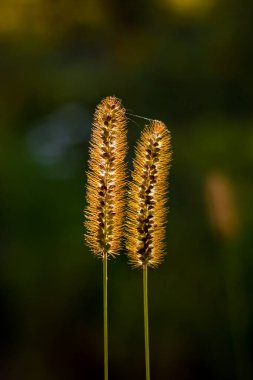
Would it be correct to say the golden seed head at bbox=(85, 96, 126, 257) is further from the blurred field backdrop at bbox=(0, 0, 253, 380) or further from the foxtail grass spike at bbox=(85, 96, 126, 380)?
the blurred field backdrop at bbox=(0, 0, 253, 380)

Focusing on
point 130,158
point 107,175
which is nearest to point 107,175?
point 107,175

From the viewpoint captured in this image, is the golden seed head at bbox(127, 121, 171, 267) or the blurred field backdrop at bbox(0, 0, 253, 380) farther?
the blurred field backdrop at bbox(0, 0, 253, 380)

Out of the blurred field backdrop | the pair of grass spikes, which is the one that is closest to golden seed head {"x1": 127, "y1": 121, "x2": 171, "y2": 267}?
the pair of grass spikes
